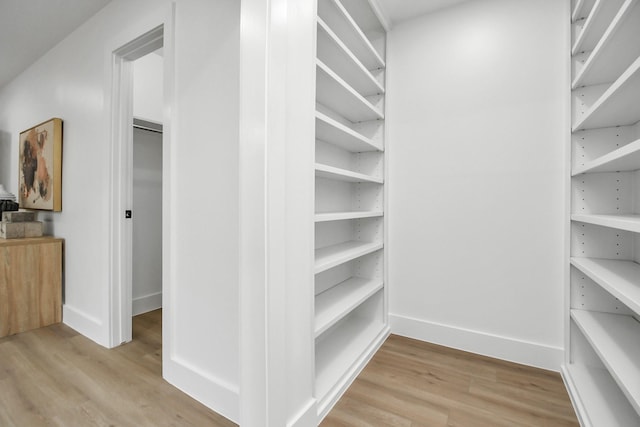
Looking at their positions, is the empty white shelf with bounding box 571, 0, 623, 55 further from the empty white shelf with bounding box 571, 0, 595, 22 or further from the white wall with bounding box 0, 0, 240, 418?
the white wall with bounding box 0, 0, 240, 418

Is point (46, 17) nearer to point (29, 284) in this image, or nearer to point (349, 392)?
point (29, 284)

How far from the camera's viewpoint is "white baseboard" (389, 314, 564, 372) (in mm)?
1728

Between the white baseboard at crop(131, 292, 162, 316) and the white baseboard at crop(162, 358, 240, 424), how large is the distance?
1303 mm

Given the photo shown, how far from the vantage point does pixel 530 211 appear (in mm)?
1797

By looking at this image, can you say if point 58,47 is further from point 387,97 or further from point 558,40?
point 558,40

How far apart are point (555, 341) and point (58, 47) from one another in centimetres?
450

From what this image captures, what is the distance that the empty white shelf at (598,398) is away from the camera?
1176mm

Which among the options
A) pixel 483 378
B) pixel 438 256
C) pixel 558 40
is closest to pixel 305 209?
pixel 438 256

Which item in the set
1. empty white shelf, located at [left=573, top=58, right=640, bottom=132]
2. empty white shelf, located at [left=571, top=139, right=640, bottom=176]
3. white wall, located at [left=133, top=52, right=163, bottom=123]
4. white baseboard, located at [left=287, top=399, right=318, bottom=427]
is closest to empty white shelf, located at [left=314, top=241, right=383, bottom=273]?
white baseboard, located at [left=287, top=399, right=318, bottom=427]

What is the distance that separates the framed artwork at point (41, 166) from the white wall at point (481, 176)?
280cm

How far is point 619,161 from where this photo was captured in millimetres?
1230

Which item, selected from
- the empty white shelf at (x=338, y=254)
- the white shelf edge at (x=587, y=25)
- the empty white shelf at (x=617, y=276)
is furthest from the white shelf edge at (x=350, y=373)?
the white shelf edge at (x=587, y=25)

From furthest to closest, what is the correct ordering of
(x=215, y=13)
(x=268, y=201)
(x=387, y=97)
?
(x=387, y=97) → (x=215, y=13) → (x=268, y=201)

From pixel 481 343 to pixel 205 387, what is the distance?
1.71m
